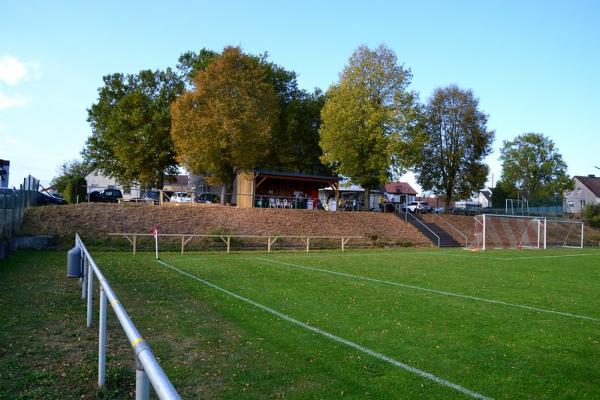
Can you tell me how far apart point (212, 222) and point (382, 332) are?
79.6 feet

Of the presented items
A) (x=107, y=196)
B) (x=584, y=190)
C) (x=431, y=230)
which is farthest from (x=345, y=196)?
(x=584, y=190)

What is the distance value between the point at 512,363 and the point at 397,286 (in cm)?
713

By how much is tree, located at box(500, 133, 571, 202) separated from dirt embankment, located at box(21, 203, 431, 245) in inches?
1338

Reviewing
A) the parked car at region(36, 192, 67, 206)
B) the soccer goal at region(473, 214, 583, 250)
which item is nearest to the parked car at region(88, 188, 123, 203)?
the parked car at region(36, 192, 67, 206)

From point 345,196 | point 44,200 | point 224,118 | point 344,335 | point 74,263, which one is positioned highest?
point 224,118

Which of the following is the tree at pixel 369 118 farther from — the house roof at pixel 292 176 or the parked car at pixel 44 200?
the parked car at pixel 44 200

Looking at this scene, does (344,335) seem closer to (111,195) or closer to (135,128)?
(111,195)

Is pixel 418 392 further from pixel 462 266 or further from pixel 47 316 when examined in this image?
pixel 462 266

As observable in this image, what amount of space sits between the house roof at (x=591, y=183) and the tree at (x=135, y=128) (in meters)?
68.1

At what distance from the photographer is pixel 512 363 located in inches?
255

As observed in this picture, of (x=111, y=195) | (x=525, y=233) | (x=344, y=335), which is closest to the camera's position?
(x=344, y=335)

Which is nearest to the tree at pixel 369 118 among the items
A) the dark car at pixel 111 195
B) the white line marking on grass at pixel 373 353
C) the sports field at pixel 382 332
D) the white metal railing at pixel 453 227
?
the white metal railing at pixel 453 227

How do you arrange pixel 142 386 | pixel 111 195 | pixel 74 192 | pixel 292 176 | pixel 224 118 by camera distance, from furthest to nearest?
pixel 292 176
pixel 111 195
pixel 74 192
pixel 224 118
pixel 142 386

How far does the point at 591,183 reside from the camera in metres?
83.6
